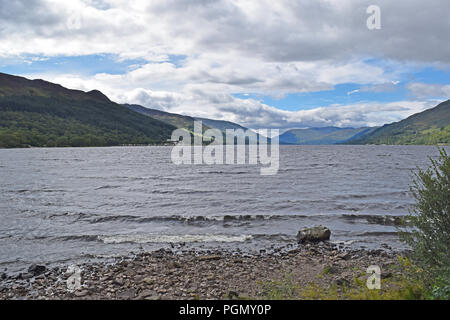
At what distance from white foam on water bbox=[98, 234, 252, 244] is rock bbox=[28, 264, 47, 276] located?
5501 millimetres

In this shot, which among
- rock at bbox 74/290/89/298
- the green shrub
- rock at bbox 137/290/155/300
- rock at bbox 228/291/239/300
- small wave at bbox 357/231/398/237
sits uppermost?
the green shrub

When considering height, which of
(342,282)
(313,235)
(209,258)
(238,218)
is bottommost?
(209,258)

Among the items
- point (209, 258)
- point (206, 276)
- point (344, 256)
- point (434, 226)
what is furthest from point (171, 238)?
point (434, 226)

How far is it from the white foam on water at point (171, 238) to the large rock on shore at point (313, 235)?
11.9ft

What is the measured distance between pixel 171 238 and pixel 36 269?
28.8ft

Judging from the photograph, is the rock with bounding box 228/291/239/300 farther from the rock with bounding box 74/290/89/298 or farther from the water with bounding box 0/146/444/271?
the water with bounding box 0/146/444/271

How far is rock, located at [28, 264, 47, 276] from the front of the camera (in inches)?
632

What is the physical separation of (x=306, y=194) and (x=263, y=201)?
24.8 feet

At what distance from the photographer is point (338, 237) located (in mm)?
22578

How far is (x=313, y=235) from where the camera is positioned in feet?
70.2

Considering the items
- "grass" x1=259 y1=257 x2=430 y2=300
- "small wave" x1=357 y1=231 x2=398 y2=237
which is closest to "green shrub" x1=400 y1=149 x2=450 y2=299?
"grass" x1=259 y1=257 x2=430 y2=300

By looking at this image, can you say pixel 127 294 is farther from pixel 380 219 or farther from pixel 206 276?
pixel 380 219
